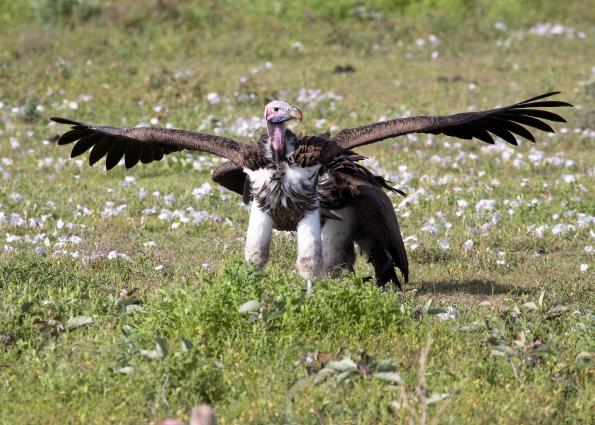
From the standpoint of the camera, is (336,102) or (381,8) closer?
(336,102)

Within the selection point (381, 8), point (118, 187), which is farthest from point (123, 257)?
point (381, 8)

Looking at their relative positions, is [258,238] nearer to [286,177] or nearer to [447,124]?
[286,177]

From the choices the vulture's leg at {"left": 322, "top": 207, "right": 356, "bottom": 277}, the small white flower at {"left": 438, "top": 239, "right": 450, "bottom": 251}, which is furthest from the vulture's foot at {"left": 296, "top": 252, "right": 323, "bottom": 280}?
the small white flower at {"left": 438, "top": 239, "right": 450, "bottom": 251}

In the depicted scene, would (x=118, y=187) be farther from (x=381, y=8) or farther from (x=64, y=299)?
(x=381, y=8)

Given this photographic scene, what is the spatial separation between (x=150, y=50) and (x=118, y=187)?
764 centimetres

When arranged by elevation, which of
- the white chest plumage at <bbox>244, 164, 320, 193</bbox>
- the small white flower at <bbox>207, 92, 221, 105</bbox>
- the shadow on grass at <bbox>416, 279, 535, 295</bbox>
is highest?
the small white flower at <bbox>207, 92, 221, 105</bbox>

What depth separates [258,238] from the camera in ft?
25.6

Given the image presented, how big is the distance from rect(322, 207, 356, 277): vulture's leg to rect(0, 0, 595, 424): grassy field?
0.61 metres

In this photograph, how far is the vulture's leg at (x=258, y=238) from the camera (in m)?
7.79

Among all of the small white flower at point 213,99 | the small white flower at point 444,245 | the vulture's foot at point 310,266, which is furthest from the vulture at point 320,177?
the small white flower at point 213,99

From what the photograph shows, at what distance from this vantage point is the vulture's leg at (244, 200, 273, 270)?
7789 mm

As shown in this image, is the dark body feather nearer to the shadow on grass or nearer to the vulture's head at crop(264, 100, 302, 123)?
the vulture's head at crop(264, 100, 302, 123)

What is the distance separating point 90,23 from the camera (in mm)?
20172

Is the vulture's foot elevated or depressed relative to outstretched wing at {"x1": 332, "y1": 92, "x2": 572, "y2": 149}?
depressed
